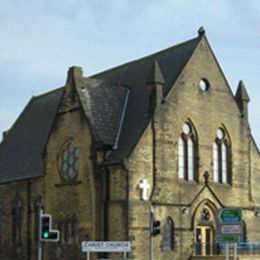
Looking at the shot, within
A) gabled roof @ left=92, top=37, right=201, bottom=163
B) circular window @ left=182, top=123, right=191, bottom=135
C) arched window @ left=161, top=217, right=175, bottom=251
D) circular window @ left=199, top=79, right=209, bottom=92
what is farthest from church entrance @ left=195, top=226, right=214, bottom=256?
circular window @ left=199, top=79, right=209, bottom=92

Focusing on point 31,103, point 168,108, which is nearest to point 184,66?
point 168,108

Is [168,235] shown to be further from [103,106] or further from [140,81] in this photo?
[140,81]

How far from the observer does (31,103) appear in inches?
2421

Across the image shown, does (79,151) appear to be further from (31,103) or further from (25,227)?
(31,103)

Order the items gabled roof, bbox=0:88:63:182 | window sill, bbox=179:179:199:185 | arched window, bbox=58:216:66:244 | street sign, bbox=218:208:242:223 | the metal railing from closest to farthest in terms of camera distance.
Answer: street sign, bbox=218:208:242:223
window sill, bbox=179:179:199:185
the metal railing
arched window, bbox=58:216:66:244
gabled roof, bbox=0:88:63:182

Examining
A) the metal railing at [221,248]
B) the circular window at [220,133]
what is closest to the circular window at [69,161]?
the metal railing at [221,248]

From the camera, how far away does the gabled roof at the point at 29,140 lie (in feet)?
169

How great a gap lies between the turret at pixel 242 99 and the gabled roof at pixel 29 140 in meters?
13.6

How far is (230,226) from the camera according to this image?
28031 millimetres

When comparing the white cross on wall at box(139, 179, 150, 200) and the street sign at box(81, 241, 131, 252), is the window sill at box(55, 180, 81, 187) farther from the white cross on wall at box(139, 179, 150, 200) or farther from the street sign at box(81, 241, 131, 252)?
the street sign at box(81, 241, 131, 252)

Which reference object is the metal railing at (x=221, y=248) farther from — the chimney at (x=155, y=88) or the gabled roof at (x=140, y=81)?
the chimney at (x=155, y=88)

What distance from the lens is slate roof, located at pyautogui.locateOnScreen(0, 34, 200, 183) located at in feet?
139

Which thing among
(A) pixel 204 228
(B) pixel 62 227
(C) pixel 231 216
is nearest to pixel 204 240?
(A) pixel 204 228

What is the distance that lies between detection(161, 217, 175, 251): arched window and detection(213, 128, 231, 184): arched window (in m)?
5.08
